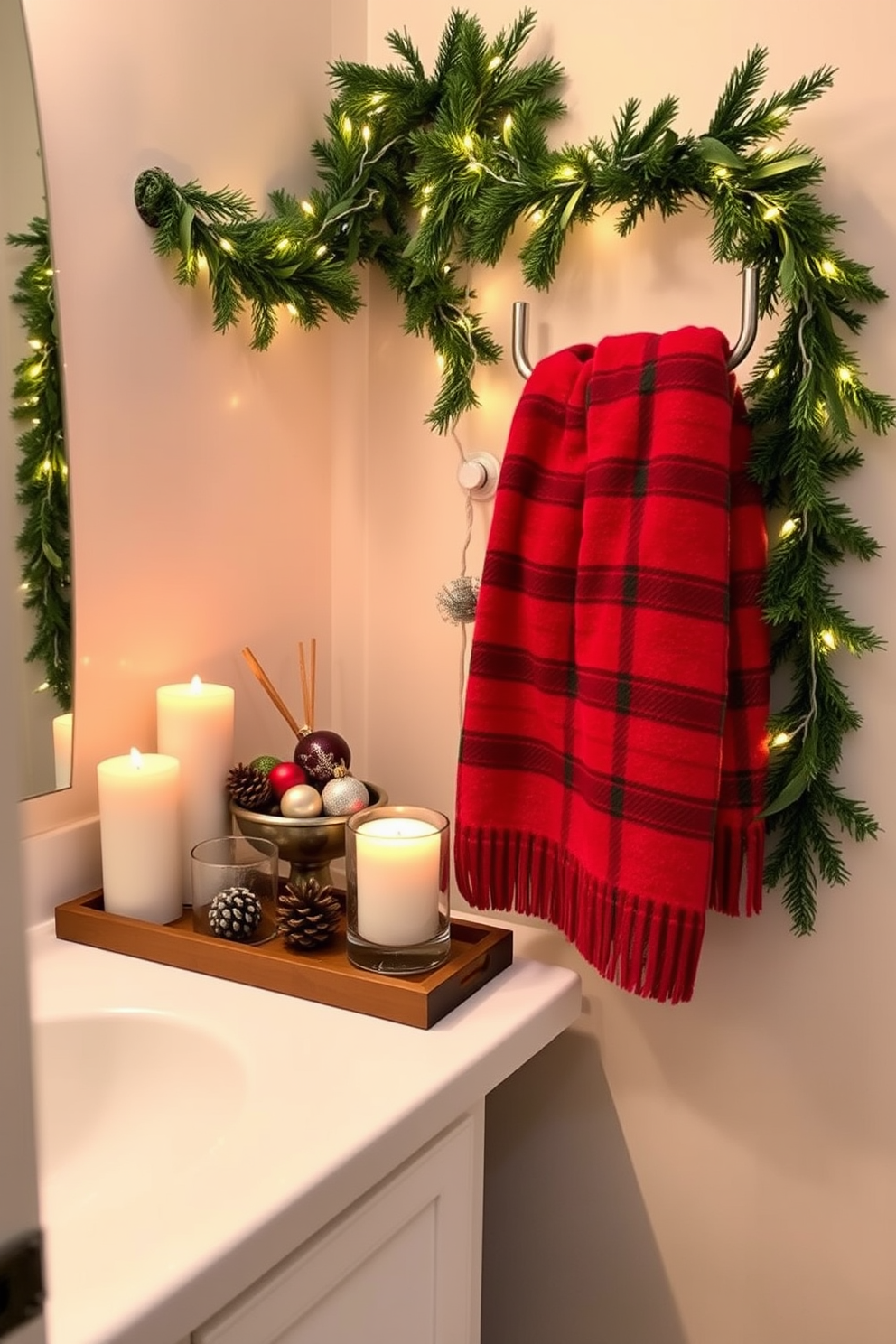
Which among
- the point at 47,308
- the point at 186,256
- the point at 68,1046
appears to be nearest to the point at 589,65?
the point at 186,256

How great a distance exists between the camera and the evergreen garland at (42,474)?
3.08 feet

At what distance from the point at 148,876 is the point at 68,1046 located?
0.17 meters

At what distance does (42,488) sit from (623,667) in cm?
52

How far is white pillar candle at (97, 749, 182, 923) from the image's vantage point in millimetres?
1009

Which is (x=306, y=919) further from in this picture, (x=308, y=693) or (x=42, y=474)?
(x=42, y=474)

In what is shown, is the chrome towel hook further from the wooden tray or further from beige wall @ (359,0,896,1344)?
the wooden tray

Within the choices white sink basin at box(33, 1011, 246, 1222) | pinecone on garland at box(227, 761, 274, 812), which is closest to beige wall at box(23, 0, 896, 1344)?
pinecone on garland at box(227, 761, 274, 812)

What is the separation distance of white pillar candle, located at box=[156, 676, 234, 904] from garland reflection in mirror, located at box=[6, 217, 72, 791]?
10 cm

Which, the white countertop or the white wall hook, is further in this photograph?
the white wall hook

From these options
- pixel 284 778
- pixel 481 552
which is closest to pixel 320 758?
pixel 284 778

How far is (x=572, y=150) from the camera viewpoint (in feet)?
3.35

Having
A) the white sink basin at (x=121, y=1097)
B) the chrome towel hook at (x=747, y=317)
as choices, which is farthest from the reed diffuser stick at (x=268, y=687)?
the chrome towel hook at (x=747, y=317)

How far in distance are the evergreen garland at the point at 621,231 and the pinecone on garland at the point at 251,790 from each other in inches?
16.0

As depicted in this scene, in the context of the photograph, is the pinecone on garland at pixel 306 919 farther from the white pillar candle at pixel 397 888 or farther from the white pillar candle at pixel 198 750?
the white pillar candle at pixel 198 750
